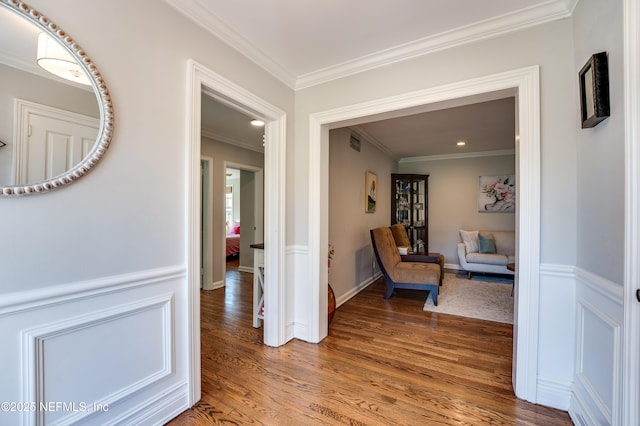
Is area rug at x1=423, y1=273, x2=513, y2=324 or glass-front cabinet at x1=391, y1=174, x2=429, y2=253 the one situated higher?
glass-front cabinet at x1=391, y1=174, x2=429, y2=253

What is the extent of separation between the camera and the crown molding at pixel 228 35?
167cm

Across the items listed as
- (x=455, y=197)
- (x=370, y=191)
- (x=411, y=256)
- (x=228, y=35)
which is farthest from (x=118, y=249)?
(x=455, y=197)

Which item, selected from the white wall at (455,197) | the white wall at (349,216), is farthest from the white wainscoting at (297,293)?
the white wall at (455,197)

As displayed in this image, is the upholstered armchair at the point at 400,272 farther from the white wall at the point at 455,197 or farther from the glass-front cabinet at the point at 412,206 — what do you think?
the white wall at the point at 455,197

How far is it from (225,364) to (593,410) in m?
2.26

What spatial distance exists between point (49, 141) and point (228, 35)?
1303mm

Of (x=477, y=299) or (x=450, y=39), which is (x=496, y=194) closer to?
(x=477, y=299)

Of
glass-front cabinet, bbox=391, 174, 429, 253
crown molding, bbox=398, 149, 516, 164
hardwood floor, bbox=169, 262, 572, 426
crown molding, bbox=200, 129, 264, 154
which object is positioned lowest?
hardwood floor, bbox=169, 262, 572, 426

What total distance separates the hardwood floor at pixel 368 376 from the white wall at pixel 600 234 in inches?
16.5

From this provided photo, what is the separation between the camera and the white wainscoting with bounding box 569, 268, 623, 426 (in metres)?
1.19

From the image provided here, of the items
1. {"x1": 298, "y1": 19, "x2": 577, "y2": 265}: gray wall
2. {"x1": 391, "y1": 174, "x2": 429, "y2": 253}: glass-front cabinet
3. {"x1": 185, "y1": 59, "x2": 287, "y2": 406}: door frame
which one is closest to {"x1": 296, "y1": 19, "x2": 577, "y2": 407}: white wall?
{"x1": 298, "y1": 19, "x2": 577, "y2": 265}: gray wall

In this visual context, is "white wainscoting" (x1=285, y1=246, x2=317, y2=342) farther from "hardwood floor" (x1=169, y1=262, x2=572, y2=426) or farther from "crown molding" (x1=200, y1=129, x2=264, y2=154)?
"crown molding" (x1=200, y1=129, x2=264, y2=154)

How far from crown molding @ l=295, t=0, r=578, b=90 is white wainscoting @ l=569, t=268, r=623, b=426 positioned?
1.54 meters

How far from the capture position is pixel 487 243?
207 inches
